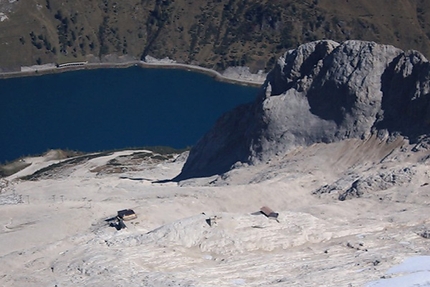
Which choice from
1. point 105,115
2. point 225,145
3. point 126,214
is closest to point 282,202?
point 126,214

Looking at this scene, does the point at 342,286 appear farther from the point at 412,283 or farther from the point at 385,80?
the point at 385,80

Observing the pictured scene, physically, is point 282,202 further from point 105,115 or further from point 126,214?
point 105,115

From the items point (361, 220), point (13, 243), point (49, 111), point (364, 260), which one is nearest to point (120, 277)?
point (13, 243)

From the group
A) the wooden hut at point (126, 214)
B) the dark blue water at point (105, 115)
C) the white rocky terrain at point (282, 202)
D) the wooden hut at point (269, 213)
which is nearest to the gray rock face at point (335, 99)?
the white rocky terrain at point (282, 202)

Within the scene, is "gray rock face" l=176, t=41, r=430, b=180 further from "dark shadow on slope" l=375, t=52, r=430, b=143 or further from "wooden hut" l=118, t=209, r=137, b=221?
"wooden hut" l=118, t=209, r=137, b=221

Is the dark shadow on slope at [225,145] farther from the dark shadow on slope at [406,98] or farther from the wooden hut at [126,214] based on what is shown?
the wooden hut at [126,214]

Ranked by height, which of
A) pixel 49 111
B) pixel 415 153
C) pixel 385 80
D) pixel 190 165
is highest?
pixel 385 80
